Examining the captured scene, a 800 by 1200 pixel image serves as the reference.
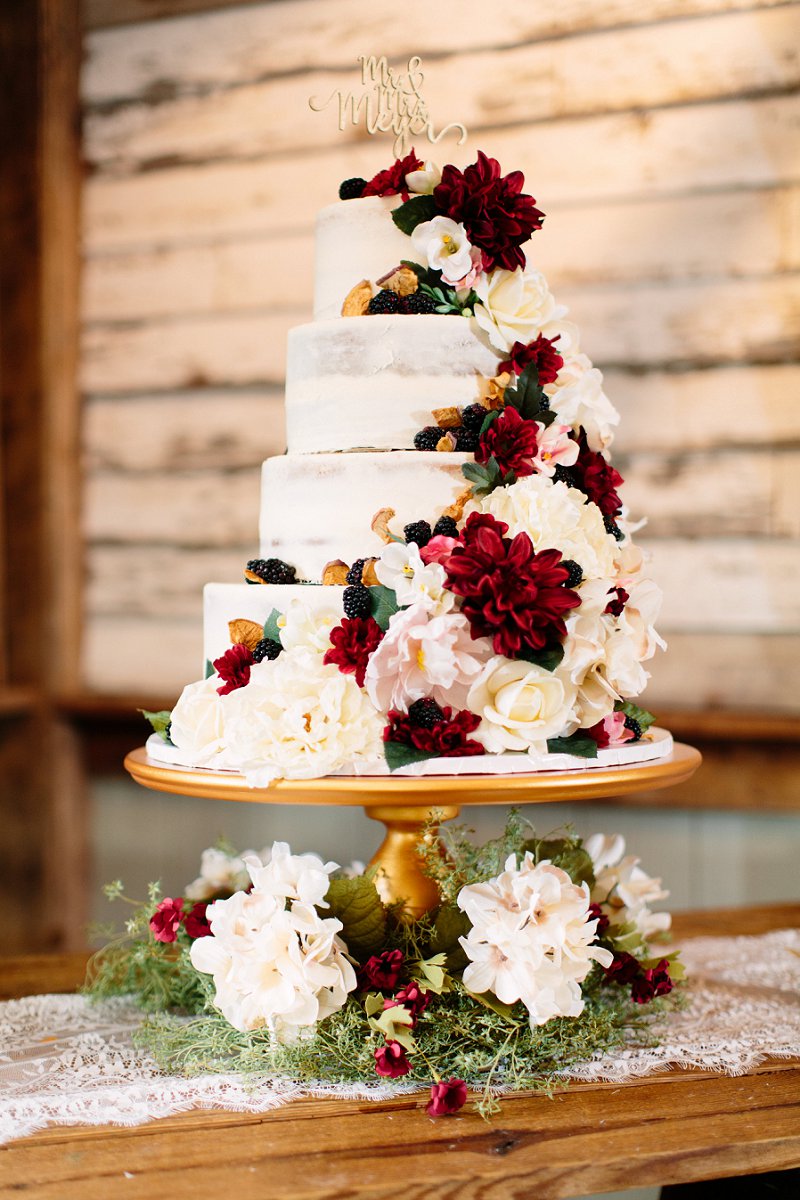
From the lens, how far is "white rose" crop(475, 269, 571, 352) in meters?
1.62

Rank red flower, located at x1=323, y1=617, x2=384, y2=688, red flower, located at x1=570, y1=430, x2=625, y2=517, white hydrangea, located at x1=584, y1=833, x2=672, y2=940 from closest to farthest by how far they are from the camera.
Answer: red flower, located at x1=323, y1=617, x2=384, y2=688 → red flower, located at x1=570, y1=430, x2=625, y2=517 → white hydrangea, located at x1=584, y1=833, x2=672, y2=940

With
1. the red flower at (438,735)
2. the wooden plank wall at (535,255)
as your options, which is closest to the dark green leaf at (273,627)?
the red flower at (438,735)

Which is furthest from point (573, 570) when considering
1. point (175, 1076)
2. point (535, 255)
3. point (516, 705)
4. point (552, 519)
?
point (535, 255)

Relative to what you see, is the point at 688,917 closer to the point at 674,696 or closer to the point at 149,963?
the point at 674,696

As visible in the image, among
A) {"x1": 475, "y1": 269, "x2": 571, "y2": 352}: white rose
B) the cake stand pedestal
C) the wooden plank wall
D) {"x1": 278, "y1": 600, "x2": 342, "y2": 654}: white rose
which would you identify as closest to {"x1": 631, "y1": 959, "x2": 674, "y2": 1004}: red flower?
the cake stand pedestal

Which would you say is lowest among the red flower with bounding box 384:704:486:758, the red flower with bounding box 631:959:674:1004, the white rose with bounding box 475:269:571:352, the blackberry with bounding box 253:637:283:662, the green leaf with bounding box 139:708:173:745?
the red flower with bounding box 631:959:674:1004

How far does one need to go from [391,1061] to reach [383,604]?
502 mm

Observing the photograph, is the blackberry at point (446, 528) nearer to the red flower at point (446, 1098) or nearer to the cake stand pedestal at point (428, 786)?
the cake stand pedestal at point (428, 786)

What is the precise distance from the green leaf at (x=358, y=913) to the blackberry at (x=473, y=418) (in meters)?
0.56

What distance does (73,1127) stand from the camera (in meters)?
1.31

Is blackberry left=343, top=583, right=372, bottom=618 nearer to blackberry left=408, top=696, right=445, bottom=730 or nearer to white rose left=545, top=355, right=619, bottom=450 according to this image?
blackberry left=408, top=696, right=445, bottom=730

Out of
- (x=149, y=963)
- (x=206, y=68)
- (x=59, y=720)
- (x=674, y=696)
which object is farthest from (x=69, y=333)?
(x=149, y=963)

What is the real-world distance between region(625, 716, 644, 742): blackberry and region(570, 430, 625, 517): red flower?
0.26m

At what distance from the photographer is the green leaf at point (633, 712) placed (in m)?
1.61
